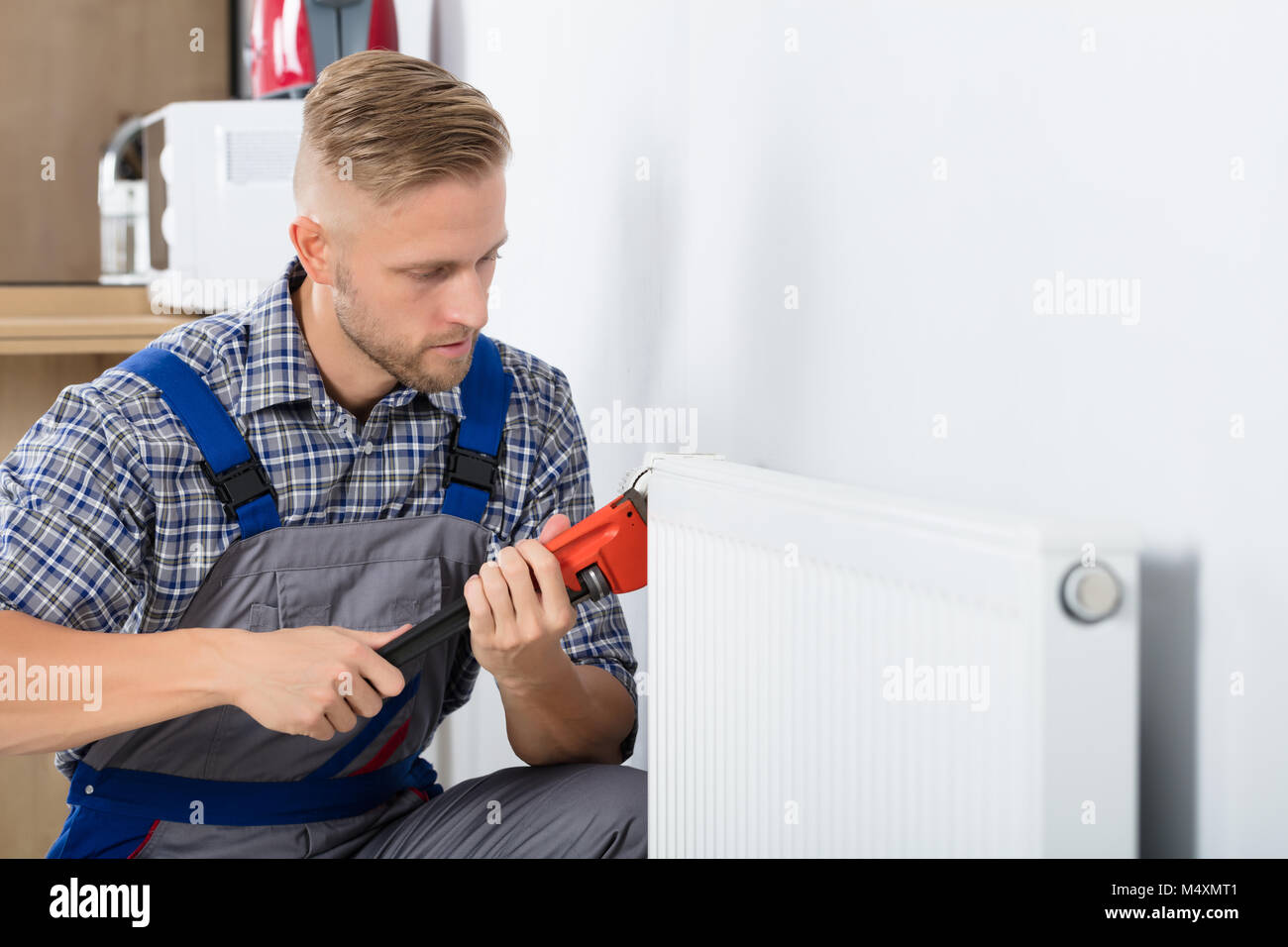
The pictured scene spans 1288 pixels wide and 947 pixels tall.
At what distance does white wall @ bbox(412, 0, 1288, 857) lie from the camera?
1.91 feet

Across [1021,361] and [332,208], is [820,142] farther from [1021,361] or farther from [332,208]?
[332,208]

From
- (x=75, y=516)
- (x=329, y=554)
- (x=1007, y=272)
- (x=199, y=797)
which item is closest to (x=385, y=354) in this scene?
(x=329, y=554)

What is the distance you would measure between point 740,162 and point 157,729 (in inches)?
27.7

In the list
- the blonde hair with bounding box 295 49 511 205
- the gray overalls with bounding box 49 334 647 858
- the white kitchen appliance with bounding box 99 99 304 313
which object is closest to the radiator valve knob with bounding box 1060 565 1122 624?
the gray overalls with bounding box 49 334 647 858

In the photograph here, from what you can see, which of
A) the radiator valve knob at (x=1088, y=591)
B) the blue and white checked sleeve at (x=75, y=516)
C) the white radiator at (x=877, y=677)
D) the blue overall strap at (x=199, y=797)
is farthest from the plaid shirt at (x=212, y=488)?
the radiator valve knob at (x=1088, y=591)

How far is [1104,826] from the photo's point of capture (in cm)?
59

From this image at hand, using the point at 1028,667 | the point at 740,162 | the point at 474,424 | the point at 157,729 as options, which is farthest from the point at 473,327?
the point at 1028,667

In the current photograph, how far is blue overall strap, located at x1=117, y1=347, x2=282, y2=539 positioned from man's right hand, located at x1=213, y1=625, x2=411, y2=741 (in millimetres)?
141

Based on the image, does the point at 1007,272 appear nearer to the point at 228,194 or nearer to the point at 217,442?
the point at 217,442

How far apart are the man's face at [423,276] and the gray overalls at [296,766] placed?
141 mm

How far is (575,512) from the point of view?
1200 mm

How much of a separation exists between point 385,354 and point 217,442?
161 millimetres

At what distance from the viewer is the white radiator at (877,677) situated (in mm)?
581

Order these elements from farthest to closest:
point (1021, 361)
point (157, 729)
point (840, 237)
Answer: point (157, 729), point (840, 237), point (1021, 361)
